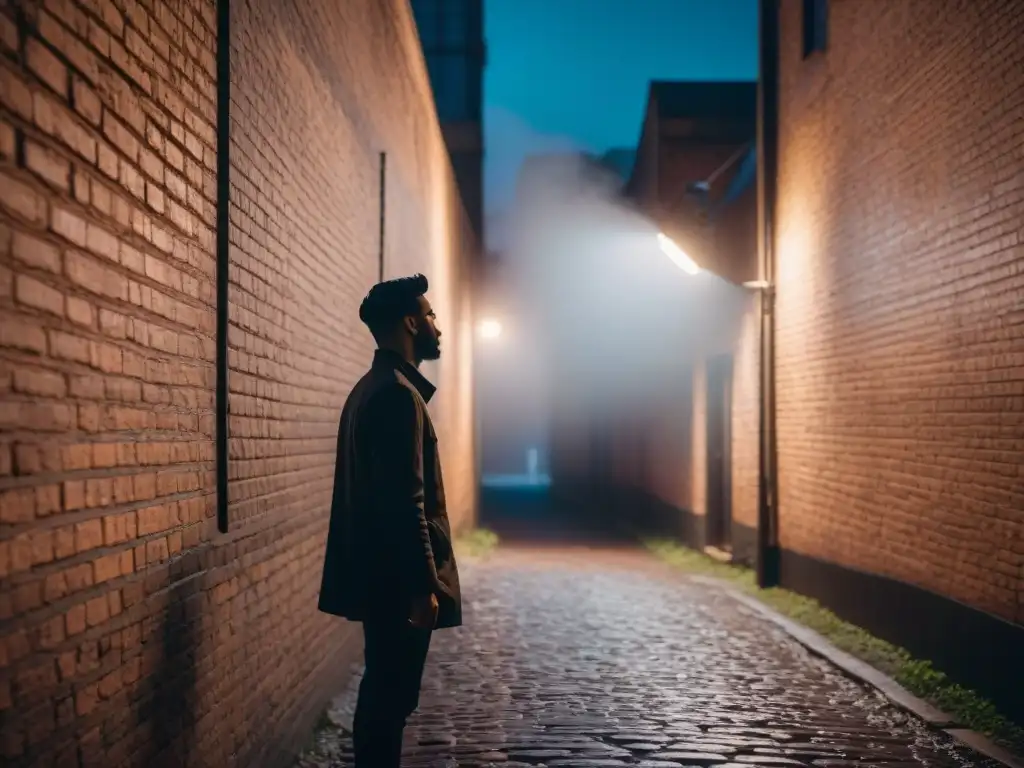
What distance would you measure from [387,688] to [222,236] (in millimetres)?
1851

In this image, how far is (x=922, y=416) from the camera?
670cm

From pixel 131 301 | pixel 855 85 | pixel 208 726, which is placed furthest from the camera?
pixel 855 85

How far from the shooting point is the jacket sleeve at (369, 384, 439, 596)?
11.0 ft

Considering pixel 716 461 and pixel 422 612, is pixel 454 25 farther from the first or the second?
pixel 422 612

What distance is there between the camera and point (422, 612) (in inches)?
131

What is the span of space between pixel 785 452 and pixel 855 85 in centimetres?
377

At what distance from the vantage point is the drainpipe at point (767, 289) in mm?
10031

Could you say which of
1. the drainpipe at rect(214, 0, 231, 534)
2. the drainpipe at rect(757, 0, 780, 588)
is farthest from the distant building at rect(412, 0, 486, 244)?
the drainpipe at rect(214, 0, 231, 534)

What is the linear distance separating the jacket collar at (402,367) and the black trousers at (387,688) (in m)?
0.93

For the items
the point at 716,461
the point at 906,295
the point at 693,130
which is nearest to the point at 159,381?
the point at 906,295

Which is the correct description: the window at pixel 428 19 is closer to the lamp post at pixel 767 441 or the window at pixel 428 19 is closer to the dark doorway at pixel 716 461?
the dark doorway at pixel 716 461

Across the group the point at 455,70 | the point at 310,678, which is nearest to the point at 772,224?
the point at 310,678

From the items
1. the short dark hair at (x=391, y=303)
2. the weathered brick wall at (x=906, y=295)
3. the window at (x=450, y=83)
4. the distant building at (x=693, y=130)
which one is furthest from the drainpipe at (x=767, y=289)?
the window at (x=450, y=83)

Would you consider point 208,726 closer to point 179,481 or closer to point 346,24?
point 179,481
